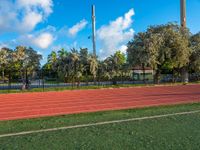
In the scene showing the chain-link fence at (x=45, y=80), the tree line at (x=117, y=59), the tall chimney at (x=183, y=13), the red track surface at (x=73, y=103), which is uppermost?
the tall chimney at (x=183, y=13)

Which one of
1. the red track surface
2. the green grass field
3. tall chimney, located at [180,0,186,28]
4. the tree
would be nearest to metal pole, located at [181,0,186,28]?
tall chimney, located at [180,0,186,28]

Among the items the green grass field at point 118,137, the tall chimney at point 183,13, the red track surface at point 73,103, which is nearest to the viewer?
the green grass field at point 118,137

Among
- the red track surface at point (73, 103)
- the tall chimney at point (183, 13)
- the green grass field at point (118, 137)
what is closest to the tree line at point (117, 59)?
the tall chimney at point (183, 13)

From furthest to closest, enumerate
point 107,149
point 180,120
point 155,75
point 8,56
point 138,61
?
point 155,75, point 138,61, point 8,56, point 180,120, point 107,149

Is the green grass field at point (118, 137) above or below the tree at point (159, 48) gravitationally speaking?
below

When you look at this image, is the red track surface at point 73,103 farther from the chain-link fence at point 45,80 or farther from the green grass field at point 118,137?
the chain-link fence at point 45,80

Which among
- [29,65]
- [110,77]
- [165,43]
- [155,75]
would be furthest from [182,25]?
[29,65]

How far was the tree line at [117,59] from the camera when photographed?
26.1 m

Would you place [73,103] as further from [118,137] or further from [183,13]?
[183,13]

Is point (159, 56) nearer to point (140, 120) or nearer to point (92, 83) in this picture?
point (92, 83)

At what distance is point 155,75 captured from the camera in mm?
35219

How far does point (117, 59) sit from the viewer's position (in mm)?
31906

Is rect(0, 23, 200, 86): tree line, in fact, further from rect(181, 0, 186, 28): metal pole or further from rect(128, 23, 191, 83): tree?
rect(181, 0, 186, 28): metal pole

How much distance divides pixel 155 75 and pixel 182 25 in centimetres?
835
